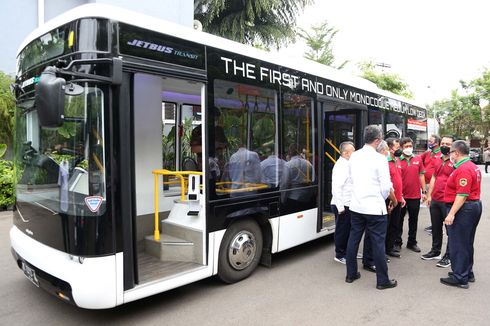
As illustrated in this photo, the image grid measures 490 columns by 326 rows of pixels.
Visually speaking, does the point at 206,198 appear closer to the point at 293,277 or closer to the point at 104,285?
the point at 104,285

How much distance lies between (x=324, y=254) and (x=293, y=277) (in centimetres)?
122

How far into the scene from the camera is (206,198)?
4.14m

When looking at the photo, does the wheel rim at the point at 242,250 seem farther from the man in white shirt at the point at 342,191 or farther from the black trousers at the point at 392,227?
the black trousers at the point at 392,227

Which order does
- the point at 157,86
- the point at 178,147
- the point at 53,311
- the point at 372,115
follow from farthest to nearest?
1. the point at 372,115
2. the point at 178,147
3. the point at 157,86
4. the point at 53,311

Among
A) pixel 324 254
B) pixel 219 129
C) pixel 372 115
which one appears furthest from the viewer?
pixel 372 115

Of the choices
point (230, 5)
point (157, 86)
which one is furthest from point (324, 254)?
point (230, 5)

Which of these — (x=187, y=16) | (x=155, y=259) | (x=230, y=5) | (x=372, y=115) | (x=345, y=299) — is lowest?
(x=345, y=299)

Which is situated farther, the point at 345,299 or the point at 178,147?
the point at 178,147

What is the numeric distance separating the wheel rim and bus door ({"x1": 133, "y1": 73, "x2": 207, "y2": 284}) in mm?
478

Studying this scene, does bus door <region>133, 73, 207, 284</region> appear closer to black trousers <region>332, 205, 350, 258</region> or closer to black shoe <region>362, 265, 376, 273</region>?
black trousers <region>332, 205, 350, 258</region>

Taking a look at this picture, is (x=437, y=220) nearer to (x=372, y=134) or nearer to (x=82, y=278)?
(x=372, y=134)

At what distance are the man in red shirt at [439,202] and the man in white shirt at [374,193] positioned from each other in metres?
1.37

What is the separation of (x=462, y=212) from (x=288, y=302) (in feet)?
7.67

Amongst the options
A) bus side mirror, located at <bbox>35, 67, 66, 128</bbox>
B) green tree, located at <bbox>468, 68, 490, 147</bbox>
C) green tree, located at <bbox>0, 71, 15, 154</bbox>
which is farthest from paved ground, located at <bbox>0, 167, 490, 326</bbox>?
green tree, located at <bbox>468, 68, 490, 147</bbox>
